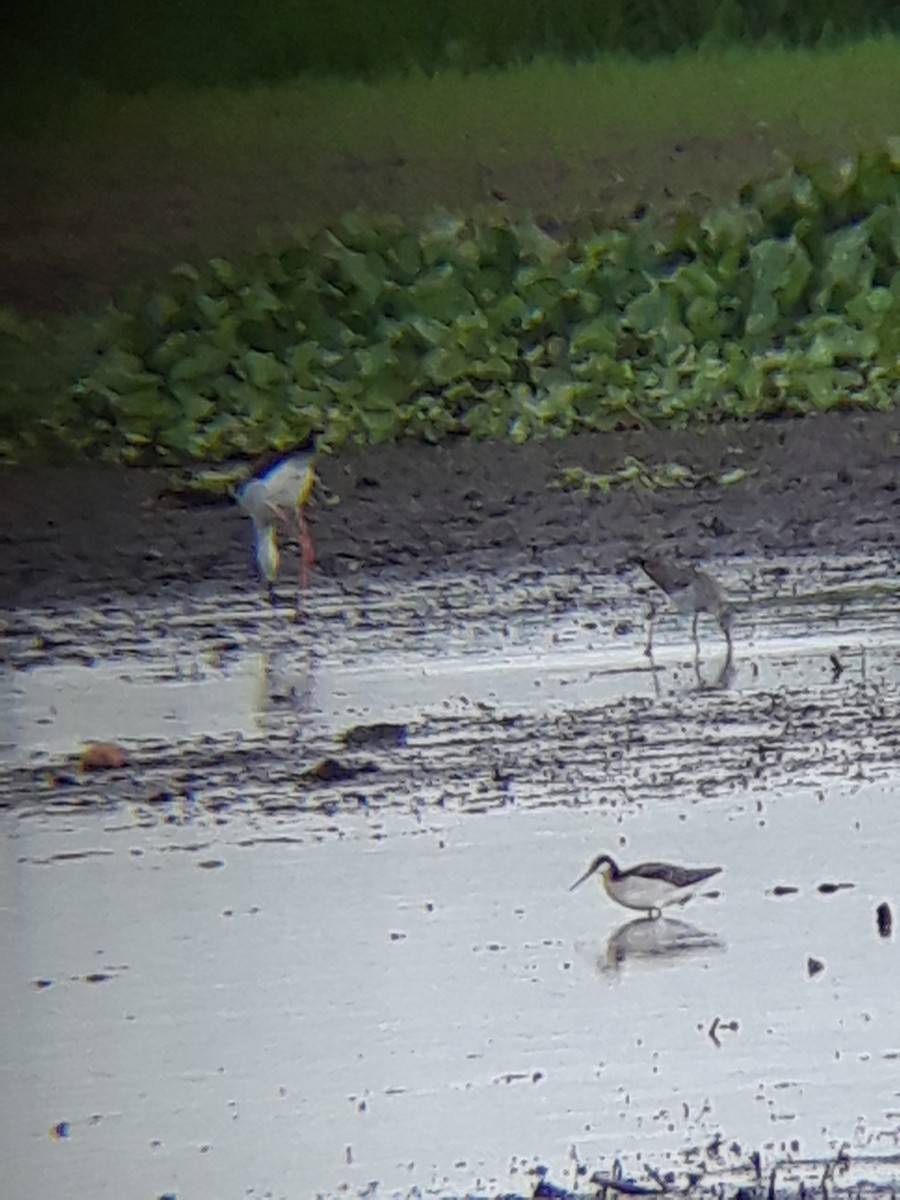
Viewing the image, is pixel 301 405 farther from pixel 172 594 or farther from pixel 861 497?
pixel 861 497

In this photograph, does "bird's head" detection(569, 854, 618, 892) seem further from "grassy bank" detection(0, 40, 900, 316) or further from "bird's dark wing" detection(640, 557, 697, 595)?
"grassy bank" detection(0, 40, 900, 316)

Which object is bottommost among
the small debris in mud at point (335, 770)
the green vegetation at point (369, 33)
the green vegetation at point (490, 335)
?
the small debris in mud at point (335, 770)

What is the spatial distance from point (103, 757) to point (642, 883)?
36 centimetres

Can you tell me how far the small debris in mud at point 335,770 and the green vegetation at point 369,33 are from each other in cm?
42

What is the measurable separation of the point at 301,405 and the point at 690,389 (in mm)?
244

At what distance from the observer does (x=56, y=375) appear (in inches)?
27.8

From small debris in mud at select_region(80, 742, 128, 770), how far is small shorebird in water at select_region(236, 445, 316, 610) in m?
0.14

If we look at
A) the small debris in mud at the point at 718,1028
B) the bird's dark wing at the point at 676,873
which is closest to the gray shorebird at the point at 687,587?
the bird's dark wing at the point at 676,873

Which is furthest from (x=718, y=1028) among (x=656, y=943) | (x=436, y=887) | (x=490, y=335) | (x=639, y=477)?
(x=490, y=335)

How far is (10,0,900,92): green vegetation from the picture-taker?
690 millimetres

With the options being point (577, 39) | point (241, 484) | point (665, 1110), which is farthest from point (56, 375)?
point (665, 1110)

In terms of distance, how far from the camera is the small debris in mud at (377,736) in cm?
75

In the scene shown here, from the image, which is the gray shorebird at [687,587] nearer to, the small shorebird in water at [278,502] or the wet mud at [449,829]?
the wet mud at [449,829]

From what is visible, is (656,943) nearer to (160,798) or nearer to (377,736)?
(377,736)
